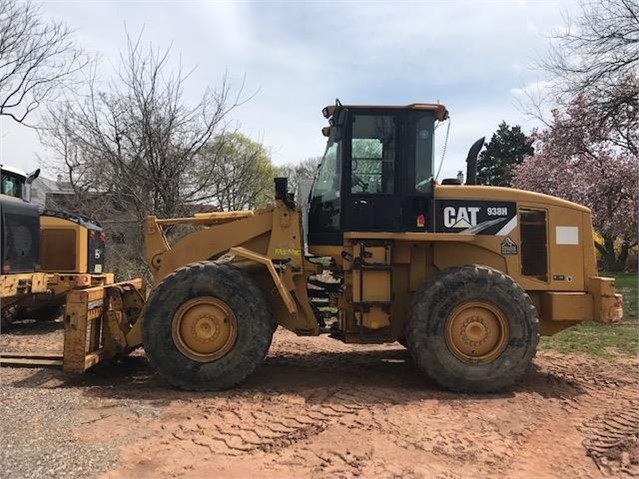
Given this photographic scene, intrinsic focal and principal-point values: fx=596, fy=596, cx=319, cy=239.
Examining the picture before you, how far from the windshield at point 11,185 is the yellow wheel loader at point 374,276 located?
469 centimetres

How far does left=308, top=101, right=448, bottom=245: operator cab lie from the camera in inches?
272

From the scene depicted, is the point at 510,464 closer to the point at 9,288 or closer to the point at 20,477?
the point at 20,477

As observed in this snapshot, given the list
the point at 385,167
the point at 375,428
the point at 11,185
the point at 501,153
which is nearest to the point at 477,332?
the point at 375,428

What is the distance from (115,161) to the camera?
16.1 meters

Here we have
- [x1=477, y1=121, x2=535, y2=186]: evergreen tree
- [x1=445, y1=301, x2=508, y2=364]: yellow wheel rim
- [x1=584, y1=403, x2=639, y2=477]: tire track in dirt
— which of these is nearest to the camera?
[x1=584, y1=403, x2=639, y2=477]: tire track in dirt

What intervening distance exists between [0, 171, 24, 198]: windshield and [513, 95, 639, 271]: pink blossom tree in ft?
46.3

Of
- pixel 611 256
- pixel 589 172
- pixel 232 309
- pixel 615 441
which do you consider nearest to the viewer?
pixel 615 441

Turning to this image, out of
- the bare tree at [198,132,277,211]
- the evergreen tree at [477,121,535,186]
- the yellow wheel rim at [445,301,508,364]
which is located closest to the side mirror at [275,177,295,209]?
the yellow wheel rim at [445,301,508,364]

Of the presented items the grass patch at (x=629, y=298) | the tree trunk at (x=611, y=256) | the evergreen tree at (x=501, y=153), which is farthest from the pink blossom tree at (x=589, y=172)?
the evergreen tree at (x=501, y=153)

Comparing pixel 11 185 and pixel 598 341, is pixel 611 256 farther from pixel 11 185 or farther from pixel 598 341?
pixel 11 185

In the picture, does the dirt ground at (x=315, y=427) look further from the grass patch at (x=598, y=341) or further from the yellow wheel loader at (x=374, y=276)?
the grass patch at (x=598, y=341)

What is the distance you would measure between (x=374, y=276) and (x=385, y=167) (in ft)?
4.20

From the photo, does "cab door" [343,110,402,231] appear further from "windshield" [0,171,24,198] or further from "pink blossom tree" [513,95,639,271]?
Answer: "pink blossom tree" [513,95,639,271]

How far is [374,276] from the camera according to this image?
22.4 ft
